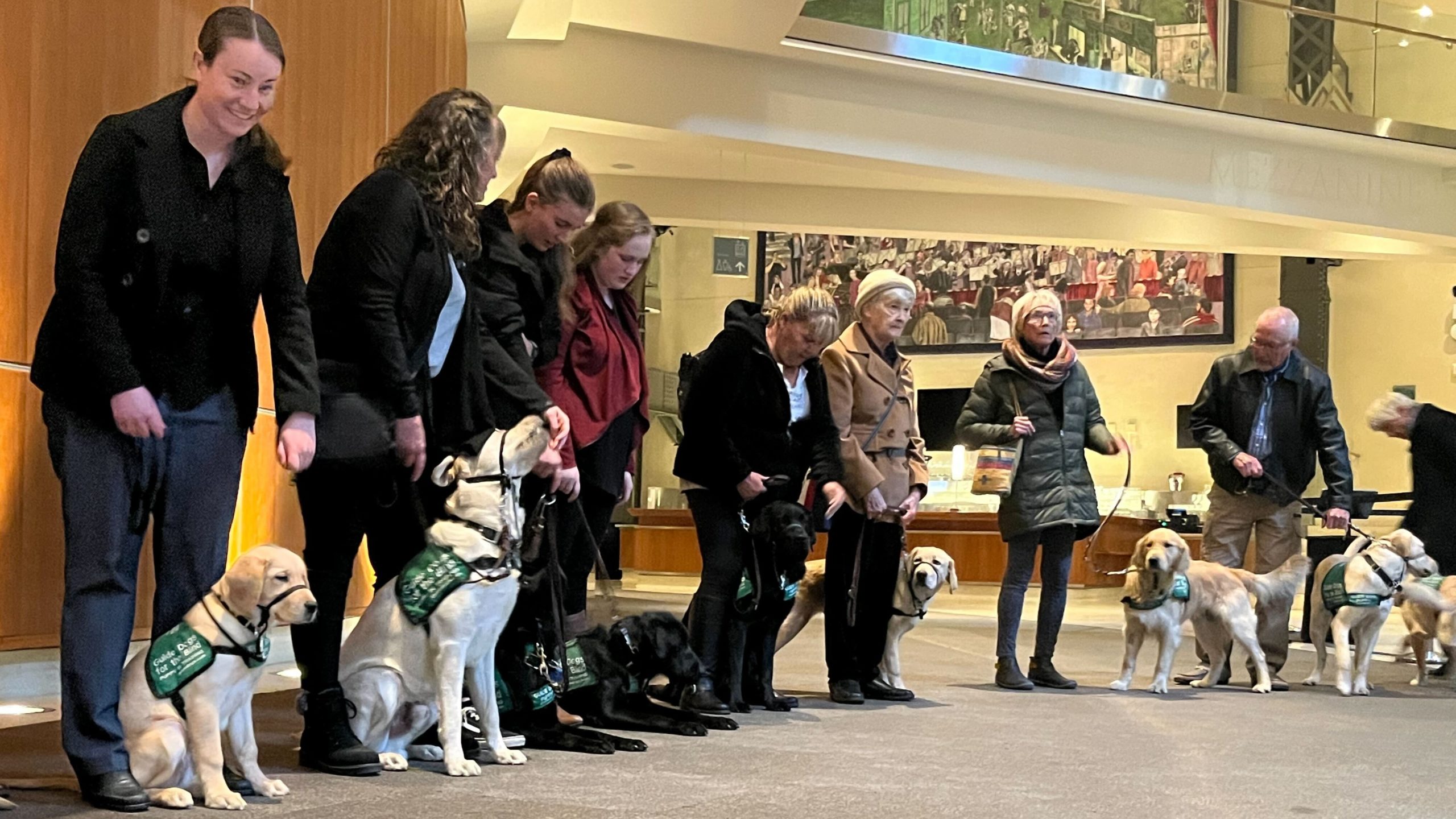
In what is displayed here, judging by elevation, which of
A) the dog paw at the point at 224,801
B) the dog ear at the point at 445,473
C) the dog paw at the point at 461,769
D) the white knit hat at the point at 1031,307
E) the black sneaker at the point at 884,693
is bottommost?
the black sneaker at the point at 884,693

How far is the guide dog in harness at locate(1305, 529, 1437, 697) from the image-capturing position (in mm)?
6129

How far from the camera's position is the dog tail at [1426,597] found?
20.9ft

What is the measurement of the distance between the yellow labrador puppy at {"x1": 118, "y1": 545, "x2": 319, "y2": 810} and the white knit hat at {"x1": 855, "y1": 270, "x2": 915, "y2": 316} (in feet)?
9.93

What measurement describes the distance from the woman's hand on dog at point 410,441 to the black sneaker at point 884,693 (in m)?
2.61

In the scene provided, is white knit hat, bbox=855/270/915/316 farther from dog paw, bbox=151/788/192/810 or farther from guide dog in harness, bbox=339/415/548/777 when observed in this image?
dog paw, bbox=151/788/192/810

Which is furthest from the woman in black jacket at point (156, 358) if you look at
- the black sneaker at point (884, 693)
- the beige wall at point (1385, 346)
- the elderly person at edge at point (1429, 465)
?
the beige wall at point (1385, 346)

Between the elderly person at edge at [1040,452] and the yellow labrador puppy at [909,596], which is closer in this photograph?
the yellow labrador puppy at [909,596]

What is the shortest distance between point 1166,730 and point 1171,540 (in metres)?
1.33

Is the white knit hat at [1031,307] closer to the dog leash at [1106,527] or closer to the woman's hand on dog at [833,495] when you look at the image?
the dog leash at [1106,527]

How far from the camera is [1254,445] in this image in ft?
21.4

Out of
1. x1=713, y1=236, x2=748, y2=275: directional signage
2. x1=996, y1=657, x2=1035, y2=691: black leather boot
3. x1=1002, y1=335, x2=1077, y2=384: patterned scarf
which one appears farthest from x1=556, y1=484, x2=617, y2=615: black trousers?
x1=713, y1=236, x2=748, y2=275: directional signage

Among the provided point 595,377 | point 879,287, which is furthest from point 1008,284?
point 595,377

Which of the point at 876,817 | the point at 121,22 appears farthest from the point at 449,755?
the point at 121,22

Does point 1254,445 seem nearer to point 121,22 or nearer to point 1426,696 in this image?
point 1426,696
